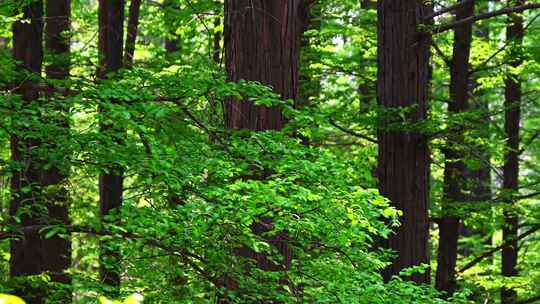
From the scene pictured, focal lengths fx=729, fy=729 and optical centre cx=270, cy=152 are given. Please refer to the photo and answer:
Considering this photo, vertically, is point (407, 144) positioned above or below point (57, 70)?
below

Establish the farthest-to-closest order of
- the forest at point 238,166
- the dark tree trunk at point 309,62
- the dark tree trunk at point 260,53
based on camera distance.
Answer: the dark tree trunk at point 309,62 → the dark tree trunk at point 260,53 → the forest at point 238,166

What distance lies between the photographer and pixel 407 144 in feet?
26.3

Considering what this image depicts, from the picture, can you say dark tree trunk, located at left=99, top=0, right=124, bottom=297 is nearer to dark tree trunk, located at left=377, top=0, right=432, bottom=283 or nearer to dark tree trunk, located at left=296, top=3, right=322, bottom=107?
dark tree trunk, located at left=296, top=3, right=322, bottom=107

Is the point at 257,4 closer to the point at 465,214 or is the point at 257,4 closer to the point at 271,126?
the point at 271,126

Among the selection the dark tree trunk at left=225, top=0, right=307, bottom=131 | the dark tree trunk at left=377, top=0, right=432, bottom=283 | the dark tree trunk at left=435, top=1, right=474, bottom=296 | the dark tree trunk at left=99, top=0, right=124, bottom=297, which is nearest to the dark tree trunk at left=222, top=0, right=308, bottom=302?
the dark tree trunk at left=225, top=0, right=307, bottom=131

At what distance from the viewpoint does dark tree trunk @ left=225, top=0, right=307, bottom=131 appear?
19.5 ft

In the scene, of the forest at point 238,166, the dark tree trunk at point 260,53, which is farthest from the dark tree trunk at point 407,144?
the dark tree trunk at point 260,53

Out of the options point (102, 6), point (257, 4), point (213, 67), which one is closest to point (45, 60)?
point (102, 6)

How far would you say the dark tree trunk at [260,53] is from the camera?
19.5 ft

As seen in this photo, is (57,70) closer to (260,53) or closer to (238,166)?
(260,53)

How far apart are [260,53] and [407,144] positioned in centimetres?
268

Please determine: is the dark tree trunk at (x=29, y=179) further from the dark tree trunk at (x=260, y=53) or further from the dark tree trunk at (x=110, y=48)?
the dark tree trunk at (x=260, y=53)

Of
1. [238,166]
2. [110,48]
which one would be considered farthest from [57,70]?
[238,166]

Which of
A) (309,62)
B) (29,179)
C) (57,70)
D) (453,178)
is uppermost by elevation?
(309,62)
